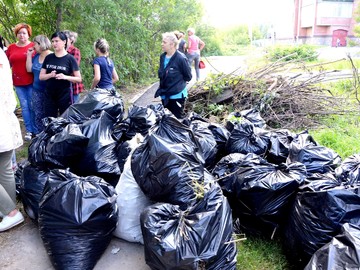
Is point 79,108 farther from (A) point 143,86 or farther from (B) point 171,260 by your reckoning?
(A) point 143,86

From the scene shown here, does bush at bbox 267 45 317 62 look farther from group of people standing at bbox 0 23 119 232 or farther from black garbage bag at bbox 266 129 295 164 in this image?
group of people standing at bbox 0 23 119 232

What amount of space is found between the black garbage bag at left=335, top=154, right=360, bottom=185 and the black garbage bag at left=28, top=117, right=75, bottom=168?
2.33 meters

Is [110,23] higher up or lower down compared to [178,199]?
higher up

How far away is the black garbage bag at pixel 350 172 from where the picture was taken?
2.43 metres

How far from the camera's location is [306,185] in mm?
2373

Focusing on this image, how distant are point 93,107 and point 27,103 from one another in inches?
65.5

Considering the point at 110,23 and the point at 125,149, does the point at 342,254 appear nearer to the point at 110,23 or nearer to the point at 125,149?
the point at 125,149

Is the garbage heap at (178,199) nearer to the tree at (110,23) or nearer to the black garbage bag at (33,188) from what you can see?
the black garbage bag at (33,188)

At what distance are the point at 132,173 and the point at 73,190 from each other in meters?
0.47

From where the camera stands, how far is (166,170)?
236 centimetres

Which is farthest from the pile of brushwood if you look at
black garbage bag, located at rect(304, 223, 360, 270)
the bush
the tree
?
black garbage bag, located at rect(304, 223, 360, 270)

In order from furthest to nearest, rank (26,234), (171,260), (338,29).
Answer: (338,29)
(26,234)
(171,260)

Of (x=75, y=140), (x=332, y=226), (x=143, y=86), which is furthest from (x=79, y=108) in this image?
(x=143, y=86)

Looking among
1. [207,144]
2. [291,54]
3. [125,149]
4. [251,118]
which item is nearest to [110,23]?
[291,54]
